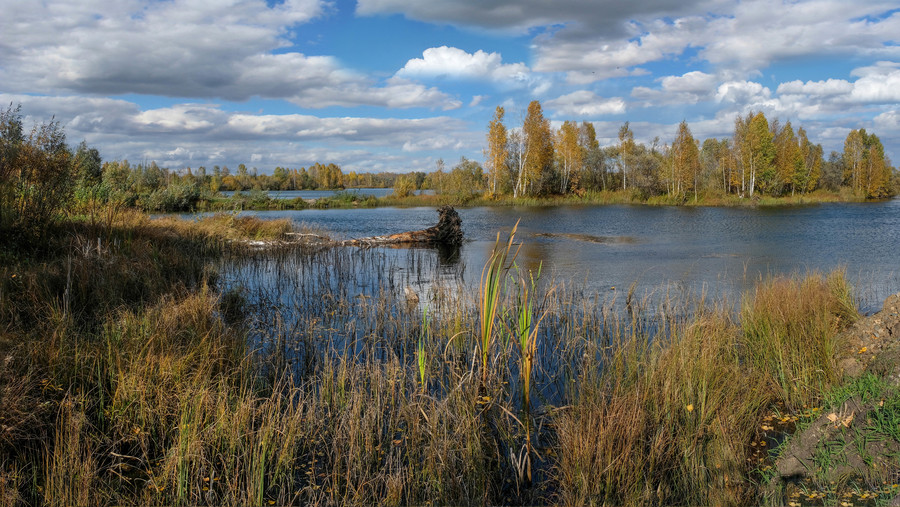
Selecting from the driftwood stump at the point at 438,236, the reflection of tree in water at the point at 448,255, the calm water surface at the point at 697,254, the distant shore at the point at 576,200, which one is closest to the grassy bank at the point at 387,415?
the calm water surface at the point at 697,254

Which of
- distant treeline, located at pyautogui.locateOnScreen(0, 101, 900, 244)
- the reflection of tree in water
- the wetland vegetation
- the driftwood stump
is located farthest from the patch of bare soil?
distant treeline, located at pyautogui.locateOnScreen(0, 101, 900, 244)

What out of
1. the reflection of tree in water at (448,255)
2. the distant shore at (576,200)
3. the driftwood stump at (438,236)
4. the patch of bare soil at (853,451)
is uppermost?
the distant shore at (576,200)

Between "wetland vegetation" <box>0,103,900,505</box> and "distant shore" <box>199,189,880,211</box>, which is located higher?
"distant shore" <box>199,189,880,211</box>

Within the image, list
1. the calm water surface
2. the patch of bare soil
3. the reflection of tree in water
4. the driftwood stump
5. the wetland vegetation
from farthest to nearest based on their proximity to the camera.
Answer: the driftwood stump → the reflection of tree in water → the calm water surface → the wetland vegetation → the patch of bare soil

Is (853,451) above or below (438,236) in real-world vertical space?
below

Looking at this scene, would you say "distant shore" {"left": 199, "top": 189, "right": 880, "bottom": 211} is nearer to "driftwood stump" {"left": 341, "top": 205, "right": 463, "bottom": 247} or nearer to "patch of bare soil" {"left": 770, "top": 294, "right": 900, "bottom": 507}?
"driftwood stump" {"left": 341, "top": 205, "right": 463, "bottom": 247}

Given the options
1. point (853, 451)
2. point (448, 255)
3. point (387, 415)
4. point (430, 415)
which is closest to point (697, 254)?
point (448, 255)

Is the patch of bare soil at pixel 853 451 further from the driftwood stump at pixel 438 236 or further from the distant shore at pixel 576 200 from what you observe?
the distant shore at pixel 576 200

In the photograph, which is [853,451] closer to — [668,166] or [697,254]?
[697,254]

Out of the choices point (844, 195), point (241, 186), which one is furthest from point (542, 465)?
point (241, 186)

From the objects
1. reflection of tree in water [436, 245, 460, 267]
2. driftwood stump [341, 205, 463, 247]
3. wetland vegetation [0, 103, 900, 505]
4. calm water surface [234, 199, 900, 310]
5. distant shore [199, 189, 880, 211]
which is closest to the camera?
wetland vegetation [0, 103, 900, 505]

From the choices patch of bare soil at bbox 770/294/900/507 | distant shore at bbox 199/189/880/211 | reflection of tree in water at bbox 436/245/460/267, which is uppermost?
distant shore at bbox 199/189/880/211

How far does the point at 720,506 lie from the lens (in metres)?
3.71

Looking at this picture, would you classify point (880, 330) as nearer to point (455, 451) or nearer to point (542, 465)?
point (542, 465)
